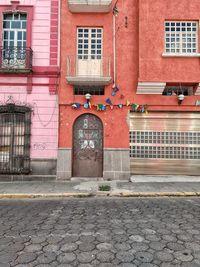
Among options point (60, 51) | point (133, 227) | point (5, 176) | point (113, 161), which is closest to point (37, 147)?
point (5, 176)

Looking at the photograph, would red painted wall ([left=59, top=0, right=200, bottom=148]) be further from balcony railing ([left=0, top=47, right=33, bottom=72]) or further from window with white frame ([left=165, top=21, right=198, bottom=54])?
balcony railing ([left=0, top=47, right=33, bottom=72])

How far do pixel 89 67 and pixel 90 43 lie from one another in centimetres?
136

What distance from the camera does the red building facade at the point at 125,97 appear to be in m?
11.4

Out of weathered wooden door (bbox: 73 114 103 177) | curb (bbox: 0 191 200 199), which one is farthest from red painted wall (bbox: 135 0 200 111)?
curb (bbox: 0 191 200 199)

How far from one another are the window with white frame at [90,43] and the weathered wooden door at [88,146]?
10.4 ft

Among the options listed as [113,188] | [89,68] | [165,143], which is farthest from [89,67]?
[113,188]

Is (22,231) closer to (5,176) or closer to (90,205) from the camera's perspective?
(90,205)

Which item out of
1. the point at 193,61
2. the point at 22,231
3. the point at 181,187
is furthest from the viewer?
the point at 193,61

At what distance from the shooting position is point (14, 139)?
38.1 feet

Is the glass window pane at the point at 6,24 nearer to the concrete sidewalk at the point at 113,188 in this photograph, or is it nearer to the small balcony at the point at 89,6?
the small balcony at the point at 89,6

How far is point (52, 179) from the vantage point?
1135 cm

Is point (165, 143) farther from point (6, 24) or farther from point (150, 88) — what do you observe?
point (6, 24)

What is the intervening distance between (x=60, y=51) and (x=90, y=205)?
318 inches

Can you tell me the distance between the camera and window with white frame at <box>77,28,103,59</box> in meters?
12.0
